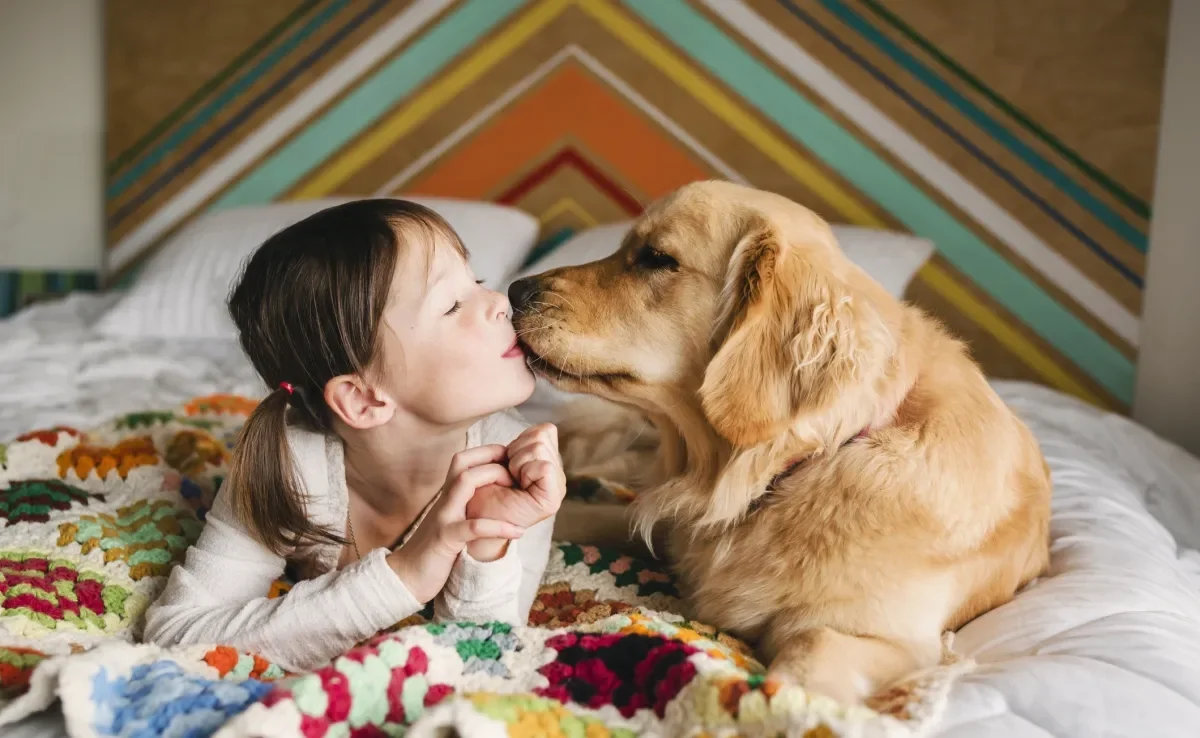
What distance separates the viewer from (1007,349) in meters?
2.62

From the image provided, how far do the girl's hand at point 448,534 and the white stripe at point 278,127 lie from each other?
2.51 meters

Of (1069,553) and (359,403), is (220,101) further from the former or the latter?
(1069,553)

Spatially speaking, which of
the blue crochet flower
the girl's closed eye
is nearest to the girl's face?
the girl's closed eye

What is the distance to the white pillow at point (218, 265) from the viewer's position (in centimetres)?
256

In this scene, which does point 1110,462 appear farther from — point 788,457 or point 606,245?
point 606,245

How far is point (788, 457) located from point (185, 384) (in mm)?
1553

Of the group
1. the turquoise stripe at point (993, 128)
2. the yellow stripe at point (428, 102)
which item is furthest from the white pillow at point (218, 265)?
the turquoise stripe at point (993, 128)

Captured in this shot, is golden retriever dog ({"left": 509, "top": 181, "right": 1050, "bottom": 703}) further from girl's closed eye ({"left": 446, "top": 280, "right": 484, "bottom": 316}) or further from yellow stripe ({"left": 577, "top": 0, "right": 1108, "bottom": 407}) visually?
yellow stripe ({"left": 577, "top": 0, "right": 1108, "bottom": 407})

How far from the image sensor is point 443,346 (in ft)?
3.52

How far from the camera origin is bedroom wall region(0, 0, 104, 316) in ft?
11.0

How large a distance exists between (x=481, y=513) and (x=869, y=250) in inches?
66.0

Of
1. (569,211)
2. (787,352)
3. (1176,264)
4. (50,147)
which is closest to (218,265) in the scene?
(569,211)

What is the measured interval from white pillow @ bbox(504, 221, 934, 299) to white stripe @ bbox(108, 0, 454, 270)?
3.71 ft

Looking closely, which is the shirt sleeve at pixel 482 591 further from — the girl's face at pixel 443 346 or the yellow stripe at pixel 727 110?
the yellow stripe at pixel 727 110
